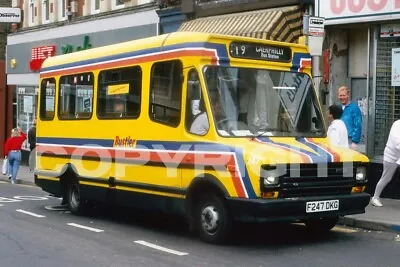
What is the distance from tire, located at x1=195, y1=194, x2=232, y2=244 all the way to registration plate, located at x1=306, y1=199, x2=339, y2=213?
1014mm

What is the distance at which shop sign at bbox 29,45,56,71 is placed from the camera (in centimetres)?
2624

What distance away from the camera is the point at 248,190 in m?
8.22

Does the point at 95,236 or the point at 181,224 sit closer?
the point at 95,236

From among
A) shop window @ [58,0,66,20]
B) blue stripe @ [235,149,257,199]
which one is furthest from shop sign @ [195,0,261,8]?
shop window @ [58,0,66,20]

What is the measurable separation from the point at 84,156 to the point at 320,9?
6.17 m

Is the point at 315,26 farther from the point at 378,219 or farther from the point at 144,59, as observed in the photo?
the point at 378,219

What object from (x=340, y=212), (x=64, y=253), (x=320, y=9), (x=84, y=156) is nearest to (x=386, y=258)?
(x=340, y=212)

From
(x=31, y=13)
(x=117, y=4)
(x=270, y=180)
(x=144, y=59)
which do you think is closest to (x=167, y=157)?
(x=144, y=59)

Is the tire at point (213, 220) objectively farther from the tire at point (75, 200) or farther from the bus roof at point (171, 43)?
the tire at point (75, 200)

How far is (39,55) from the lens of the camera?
2706 centimetres

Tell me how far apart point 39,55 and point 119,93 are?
1739cm

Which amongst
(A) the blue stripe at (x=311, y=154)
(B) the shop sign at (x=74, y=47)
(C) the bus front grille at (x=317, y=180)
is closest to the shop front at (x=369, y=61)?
(C) the bus front grille at (x=317, y=180)

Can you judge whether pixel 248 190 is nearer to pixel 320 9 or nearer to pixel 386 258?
pixel 386 258

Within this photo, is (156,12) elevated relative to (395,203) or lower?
elevated
